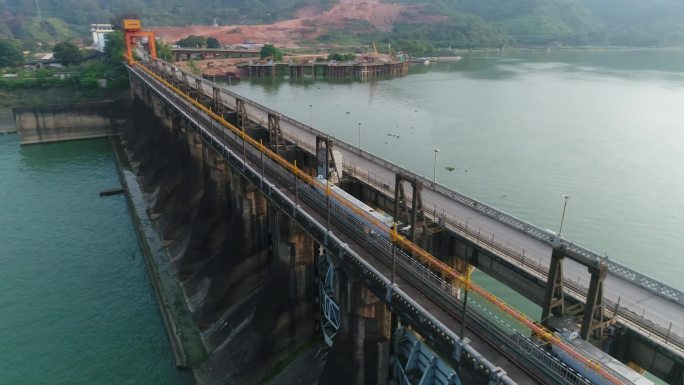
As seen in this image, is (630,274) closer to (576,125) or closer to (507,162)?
(507,162)

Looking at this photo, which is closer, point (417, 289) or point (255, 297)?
point (417, 289)

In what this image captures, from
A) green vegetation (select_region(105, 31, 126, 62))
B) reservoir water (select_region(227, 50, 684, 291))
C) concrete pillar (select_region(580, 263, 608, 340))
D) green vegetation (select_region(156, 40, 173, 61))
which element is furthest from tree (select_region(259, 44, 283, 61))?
concrete pillar (select_region(580, 263, 608, 340))

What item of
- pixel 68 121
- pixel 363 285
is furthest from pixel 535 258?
pixel 68 121

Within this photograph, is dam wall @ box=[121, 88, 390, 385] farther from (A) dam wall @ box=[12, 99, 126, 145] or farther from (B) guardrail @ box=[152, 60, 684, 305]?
(A) dam wall @ box=[12, 99, 126, 145]

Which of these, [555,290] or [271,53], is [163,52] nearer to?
[271,53]

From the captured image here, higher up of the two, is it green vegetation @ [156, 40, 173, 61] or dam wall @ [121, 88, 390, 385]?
green vegetation @ [156, 40, 173, 61]

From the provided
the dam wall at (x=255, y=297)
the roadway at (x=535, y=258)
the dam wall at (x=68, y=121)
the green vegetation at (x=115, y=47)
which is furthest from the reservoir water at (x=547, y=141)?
the dam wall at (x=68, y=121)

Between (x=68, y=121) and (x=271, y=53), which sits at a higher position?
(x=271, y=53)
